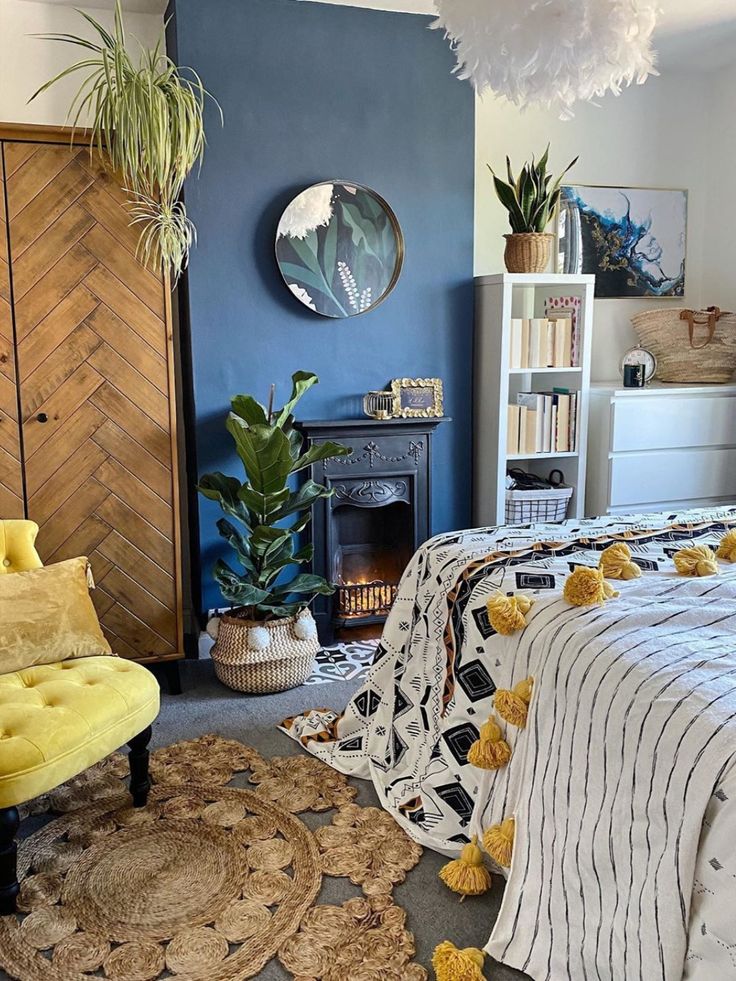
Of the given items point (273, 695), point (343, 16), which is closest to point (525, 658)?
point (273, 695)

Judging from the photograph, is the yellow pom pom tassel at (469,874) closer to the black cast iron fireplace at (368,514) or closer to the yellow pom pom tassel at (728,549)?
the yellow pom pom tassel at (728,549)

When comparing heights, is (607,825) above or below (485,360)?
below

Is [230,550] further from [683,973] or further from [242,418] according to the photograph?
[683,973]

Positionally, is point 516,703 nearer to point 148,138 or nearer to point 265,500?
point 265,500

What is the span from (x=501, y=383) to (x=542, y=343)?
0.28 metres

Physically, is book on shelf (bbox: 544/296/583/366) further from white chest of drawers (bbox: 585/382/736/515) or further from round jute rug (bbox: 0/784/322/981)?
round jute rug (bbox: 0/784/322/981)

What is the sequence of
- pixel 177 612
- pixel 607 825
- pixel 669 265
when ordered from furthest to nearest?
1. pixel 669 265
2. pixel 177 612
3. pixel 607 825

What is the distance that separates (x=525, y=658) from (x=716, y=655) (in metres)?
0.44

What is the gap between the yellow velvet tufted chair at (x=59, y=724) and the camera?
205 cm

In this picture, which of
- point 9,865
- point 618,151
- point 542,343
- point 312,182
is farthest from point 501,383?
point 9,865

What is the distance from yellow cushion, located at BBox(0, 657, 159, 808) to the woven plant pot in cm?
237

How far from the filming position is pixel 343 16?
361 centimetres

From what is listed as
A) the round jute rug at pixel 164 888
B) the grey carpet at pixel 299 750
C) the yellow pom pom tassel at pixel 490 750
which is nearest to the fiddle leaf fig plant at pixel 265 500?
the grey carpet at pixel 299 750

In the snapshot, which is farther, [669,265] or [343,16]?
[669,265]
